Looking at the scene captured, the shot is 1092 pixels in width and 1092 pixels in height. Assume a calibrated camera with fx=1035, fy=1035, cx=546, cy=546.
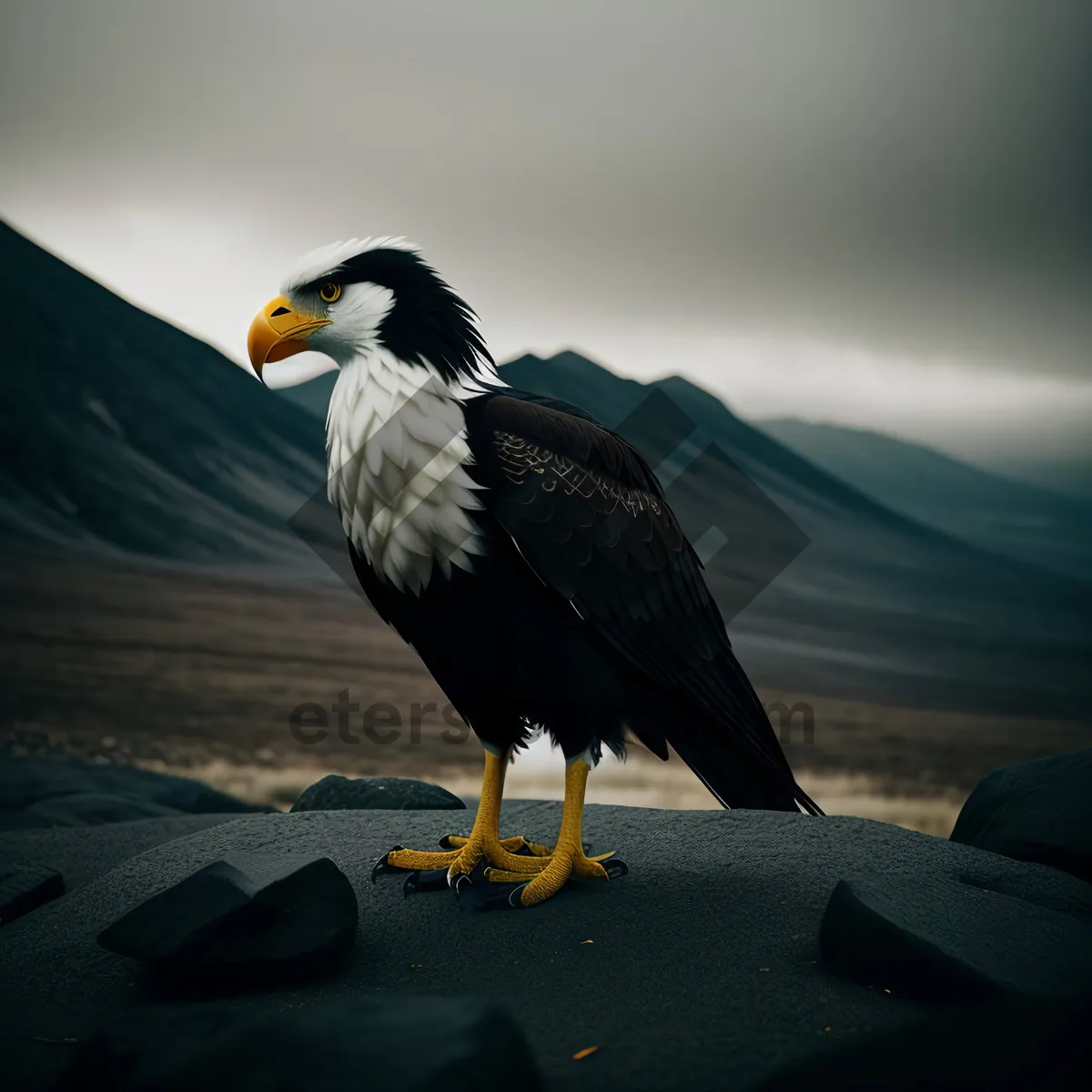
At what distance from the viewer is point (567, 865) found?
3.44 meters

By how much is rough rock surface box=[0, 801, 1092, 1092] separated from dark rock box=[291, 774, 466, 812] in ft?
2.55

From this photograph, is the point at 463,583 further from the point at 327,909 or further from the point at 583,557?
the point at 327,909

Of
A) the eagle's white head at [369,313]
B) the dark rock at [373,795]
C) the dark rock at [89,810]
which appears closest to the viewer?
the eagle's white head at [369,313]

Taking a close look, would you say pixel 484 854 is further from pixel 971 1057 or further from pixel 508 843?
pixel 971 1057

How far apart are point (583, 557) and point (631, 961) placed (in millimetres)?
1181

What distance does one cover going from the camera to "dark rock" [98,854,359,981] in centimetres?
287

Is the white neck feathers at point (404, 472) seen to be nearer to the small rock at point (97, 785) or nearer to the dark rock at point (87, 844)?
the dark rock at point (87, 844)

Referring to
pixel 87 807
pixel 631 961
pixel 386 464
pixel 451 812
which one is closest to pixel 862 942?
pixel 631 961

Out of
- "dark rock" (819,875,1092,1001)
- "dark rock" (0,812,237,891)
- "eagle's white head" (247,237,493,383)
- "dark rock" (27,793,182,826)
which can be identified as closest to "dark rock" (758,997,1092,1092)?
"dark rock" (819,875,1092,1001)

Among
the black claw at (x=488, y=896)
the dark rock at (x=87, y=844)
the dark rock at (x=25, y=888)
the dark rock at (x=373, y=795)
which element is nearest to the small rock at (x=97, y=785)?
the dark rock at (x=87, y=844)

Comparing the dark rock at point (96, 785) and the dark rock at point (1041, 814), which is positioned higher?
the dark rock at point (1041, 814)

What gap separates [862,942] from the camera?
2.80 meters

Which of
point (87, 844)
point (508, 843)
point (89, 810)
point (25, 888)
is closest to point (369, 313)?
point (508, 843)

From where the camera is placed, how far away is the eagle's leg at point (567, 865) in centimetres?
334
